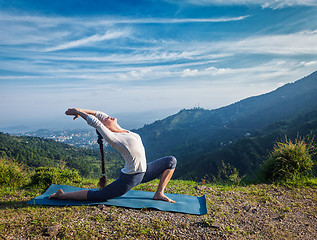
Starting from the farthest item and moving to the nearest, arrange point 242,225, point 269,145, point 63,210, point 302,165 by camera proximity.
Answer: point 269,145 < point 302,165 < point 63,210 < point 242,225

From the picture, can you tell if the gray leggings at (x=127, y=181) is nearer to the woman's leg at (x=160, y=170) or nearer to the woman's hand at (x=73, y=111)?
the woman's leg at (x=160, y=170)

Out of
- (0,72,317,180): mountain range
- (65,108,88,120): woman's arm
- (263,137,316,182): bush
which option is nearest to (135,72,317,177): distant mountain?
(0,72,317,180): mountain range

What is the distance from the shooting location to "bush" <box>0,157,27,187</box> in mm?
5125

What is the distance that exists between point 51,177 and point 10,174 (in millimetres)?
1267

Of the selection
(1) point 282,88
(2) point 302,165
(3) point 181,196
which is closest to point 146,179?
(3) point 181,196

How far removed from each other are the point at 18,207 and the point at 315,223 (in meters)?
5.05

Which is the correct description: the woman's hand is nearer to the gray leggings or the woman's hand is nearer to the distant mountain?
the gray leggings

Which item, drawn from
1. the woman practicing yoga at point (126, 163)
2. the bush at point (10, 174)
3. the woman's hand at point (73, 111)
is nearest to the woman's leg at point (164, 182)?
the woman practicing yoga at point (126, 163)

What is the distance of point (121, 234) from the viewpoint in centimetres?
266

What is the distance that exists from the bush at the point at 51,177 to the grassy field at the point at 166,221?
542mm

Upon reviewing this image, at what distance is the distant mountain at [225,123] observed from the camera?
7812 cm

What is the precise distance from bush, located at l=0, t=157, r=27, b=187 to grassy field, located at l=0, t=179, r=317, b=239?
2.84ft

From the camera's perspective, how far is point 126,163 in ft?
11.4

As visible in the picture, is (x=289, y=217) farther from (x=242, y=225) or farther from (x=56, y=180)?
(x=56, y=180)
